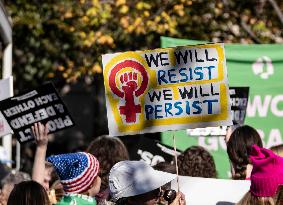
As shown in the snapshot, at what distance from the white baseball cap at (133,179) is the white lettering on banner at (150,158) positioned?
10.3 feet

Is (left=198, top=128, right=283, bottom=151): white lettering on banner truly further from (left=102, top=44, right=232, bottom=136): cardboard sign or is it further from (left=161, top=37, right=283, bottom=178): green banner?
(left=102, top=44, right=232, bottom=136): cardboard sign

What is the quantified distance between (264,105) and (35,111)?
3.40 m

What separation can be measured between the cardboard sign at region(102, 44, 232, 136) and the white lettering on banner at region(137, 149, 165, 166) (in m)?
2.17

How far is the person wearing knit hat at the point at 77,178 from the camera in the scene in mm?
5629

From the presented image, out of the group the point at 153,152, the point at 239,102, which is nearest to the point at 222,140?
the point at 239,102

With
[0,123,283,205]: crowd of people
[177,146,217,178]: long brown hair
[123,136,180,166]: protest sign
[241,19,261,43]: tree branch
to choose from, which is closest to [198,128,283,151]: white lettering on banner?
[123,136,180,166]: protest sign

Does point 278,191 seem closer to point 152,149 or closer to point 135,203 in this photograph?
point 135,203

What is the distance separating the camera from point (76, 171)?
18.7 ft

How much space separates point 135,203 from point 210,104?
1297mm

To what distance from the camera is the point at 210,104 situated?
6.38 m

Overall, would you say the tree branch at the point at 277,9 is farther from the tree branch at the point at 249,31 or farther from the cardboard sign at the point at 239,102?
the cardboard sign at the point at 239,102

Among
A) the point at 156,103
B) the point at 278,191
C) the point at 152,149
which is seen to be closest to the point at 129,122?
the point at 156,103

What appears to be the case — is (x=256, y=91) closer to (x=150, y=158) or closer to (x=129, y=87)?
(x=150, y=158)

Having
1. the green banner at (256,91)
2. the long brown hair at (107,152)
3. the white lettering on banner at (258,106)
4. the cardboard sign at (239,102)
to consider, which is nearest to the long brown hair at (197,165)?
the long brown hair at (107,152)
